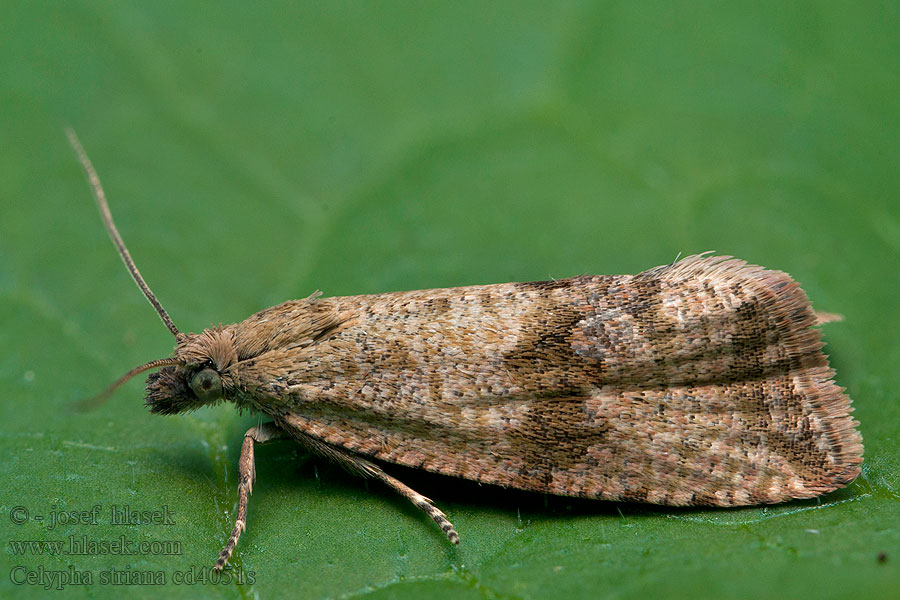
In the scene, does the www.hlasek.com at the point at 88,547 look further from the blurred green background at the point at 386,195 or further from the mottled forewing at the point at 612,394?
the mottled forewing at the point at 612,394

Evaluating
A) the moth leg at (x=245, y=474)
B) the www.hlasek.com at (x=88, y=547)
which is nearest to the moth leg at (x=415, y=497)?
the moth leg at (x=245, y=474)

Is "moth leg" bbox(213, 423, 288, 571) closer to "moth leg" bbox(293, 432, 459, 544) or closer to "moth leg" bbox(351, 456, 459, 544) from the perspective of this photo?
"moth leg" bbox(293, 432, 459, 544)

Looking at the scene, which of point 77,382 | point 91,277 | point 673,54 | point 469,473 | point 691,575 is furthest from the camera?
point 673,54

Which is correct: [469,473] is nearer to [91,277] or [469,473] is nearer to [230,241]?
[230,241]

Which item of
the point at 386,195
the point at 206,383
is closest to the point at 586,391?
the point at 206,383

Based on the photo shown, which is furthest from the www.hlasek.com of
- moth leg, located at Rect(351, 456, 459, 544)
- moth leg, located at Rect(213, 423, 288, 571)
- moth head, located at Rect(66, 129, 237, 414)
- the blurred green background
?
moth leg, located at Rect(351, 456, 459, 544)

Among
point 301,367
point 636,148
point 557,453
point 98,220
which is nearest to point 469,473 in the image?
point 557,453
